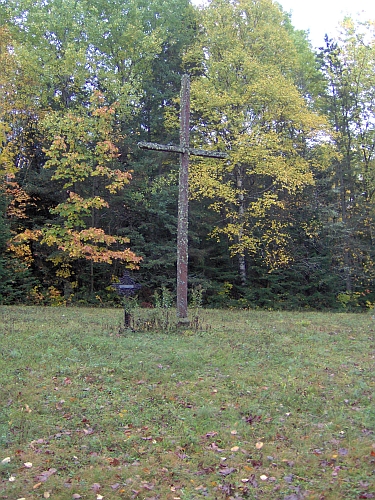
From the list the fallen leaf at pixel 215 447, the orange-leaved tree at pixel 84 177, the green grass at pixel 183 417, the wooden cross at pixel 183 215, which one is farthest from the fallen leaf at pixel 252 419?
the orange-leaved tree at pixel 84 177

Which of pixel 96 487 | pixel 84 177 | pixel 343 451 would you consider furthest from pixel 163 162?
pixel 96 487

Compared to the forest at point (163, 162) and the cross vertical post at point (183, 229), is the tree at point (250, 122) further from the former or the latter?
the cross vertical post at point (183, 229)

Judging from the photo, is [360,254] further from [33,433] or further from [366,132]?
[33,433]

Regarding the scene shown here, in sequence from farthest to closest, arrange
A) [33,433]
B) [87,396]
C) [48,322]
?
[48,322] → [87,396] → [33,433]

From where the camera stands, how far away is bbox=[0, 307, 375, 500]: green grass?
14.8 ft

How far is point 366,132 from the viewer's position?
24.5 meters

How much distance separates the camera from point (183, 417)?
6.04 metres

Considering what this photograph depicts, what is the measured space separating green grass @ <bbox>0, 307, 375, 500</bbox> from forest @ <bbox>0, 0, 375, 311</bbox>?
9363mm

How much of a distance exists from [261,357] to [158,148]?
5225 millimetres

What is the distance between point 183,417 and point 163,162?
16.5 m

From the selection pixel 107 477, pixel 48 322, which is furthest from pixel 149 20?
pixel 107 477

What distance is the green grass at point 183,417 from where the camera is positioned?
451cm

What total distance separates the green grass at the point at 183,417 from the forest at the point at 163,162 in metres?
9.36

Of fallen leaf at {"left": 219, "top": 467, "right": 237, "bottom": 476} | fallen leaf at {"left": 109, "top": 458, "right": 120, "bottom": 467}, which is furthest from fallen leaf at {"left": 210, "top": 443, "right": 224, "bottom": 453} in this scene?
fallen leaf at {"left": 109, "top": 458, "right": 120, "bottom": 467}
